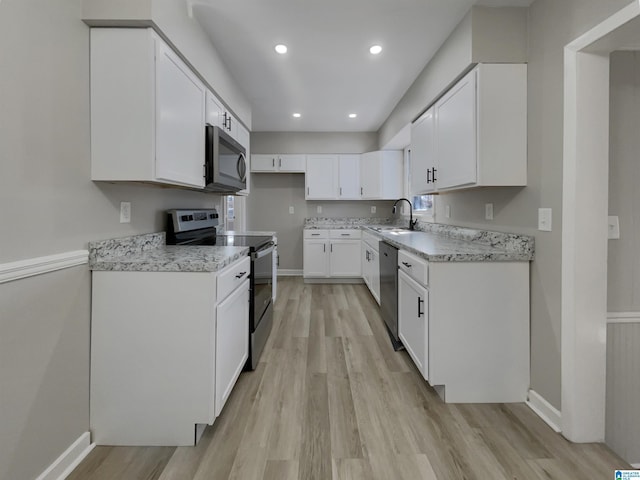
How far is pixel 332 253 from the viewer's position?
4988 mm

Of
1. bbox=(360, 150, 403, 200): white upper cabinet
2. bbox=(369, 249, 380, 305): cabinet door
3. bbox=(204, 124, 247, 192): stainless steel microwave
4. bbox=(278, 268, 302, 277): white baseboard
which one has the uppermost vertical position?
bbox=(360, 150, 403, 200): white upper cabinet

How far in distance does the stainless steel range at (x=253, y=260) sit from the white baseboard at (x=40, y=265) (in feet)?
2.72

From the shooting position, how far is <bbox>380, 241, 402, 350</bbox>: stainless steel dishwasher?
2.58 m

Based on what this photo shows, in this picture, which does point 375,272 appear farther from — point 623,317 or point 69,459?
point 69,459

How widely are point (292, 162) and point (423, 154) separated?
273 centimetres

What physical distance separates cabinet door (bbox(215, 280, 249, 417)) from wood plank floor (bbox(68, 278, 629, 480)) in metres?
0.18

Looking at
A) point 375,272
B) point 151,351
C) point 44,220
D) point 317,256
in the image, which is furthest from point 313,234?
point 44,220

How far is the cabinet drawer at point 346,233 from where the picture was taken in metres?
4.96

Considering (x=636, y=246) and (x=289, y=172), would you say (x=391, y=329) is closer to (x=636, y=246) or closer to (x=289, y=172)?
(x=636, y=246)

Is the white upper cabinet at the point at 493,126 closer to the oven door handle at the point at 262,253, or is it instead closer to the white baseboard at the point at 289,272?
the oven door handle at the point at 262,253

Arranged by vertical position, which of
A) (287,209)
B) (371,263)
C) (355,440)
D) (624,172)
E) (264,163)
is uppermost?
(264,163)

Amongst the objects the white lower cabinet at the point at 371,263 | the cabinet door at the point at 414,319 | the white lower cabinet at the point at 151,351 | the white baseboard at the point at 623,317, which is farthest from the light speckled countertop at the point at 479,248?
the white lower cabinet at the point at 151,351

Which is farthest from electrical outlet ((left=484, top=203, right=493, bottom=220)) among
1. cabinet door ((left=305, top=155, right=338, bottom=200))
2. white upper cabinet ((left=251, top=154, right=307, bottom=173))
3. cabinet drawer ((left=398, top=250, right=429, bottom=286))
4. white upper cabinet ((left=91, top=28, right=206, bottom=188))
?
white upper cabinet ((left=251, top=154, right=307, bottom=173))

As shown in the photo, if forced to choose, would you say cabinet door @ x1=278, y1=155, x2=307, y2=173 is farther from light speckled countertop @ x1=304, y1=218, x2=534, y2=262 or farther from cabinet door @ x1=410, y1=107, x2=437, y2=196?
light speckled countertop @ x1=304, y1=218, x2=534, y2=262
